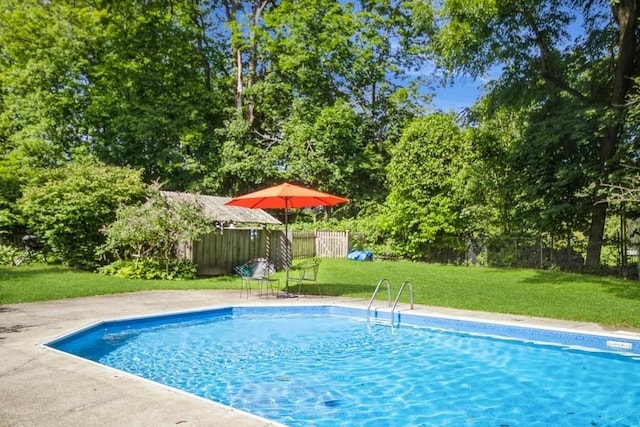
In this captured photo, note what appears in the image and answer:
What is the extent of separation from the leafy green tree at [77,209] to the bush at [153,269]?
1.79 meters

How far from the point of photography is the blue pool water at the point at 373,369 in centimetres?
547

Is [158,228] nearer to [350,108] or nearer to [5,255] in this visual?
[5,255]

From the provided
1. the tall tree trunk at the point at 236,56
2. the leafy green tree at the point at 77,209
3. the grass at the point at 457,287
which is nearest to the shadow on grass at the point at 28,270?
the grass at the point at 457,287

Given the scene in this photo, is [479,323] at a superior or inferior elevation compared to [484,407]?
superior

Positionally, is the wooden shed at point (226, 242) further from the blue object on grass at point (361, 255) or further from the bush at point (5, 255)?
the bush at point (5, 255)

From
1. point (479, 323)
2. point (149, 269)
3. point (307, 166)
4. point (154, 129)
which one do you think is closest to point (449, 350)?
point (479, 323)

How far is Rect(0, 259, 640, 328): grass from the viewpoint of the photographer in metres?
10.2

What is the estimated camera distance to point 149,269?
15.5 meters

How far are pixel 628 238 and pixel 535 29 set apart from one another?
28.7ft

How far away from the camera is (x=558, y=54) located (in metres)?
20.0

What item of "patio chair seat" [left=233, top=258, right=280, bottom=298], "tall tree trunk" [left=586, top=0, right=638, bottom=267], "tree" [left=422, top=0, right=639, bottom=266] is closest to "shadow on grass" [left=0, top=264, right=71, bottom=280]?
"patio chair seat" [left=233, top=258, right=280, bottom=298]

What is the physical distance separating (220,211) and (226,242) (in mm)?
1678

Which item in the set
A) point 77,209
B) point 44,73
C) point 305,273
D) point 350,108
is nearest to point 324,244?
point 305,273

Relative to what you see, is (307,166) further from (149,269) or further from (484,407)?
(484,407)
